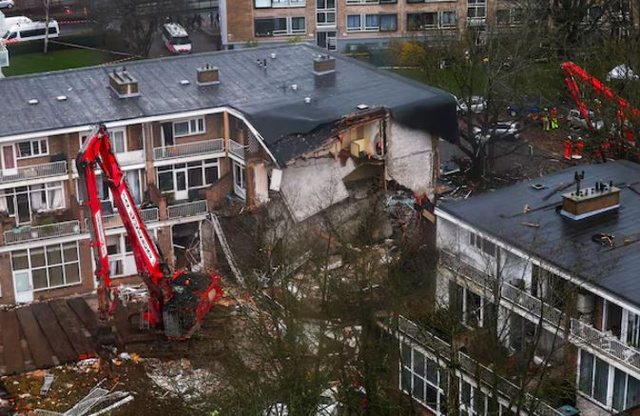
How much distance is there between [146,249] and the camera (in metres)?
39.2

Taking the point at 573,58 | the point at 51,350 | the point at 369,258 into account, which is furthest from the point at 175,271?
the point at 573,58

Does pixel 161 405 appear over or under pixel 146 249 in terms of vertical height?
under

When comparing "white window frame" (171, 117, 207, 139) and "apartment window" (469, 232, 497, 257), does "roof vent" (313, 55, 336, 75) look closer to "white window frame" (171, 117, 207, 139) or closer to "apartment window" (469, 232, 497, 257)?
"white window frame" (171, 117, 207, 139)

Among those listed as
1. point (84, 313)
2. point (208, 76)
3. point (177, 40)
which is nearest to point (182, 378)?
point (84, 313)

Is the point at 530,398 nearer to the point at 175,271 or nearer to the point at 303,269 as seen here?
the point at 303,269

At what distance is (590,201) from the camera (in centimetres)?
3225

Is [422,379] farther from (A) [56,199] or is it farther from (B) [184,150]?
(A) [56,199]

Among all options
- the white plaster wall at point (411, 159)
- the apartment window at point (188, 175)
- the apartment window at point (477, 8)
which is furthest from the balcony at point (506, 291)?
the apartment window at point (477, 8)

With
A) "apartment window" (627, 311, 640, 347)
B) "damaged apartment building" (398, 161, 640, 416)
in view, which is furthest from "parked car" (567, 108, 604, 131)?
"apartment window" (627, 311, 640, 347)

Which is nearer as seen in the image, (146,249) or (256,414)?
(256,414)

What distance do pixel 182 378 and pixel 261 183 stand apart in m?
10.1

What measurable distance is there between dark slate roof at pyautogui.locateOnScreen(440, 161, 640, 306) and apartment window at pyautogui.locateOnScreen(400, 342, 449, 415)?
3.99 meters

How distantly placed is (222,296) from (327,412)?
1074cm

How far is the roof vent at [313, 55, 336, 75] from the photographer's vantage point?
4928 cm
